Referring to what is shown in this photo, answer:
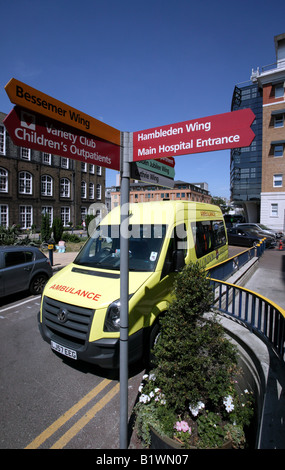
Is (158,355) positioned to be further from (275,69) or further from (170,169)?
(275,69)

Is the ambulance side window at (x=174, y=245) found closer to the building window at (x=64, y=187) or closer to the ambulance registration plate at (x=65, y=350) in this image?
the ambulance registration plate at (x=65, y=350)

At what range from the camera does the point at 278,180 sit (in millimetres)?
29797

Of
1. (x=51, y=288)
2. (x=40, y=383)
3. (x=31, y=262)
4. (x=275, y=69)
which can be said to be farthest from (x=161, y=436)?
(x=275, y=69)

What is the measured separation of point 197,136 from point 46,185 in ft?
124

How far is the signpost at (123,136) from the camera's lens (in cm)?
165

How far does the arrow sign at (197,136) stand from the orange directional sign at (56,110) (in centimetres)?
28

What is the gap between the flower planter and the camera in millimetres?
2277

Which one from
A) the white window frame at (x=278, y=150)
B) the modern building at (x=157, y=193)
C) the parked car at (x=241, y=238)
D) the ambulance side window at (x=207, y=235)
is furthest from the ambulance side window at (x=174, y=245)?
the modern building at (x=157, y=193)

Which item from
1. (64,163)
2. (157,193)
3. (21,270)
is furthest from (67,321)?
(157,193)

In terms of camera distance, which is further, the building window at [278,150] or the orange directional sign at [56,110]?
the building window at [278,150]

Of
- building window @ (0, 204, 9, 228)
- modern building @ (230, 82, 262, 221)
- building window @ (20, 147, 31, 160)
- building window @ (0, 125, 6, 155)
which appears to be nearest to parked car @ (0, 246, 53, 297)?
building window @ (0, 204, 9, 228)

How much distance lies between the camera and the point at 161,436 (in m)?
2.38

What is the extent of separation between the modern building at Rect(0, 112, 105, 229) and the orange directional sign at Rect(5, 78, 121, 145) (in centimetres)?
2894
